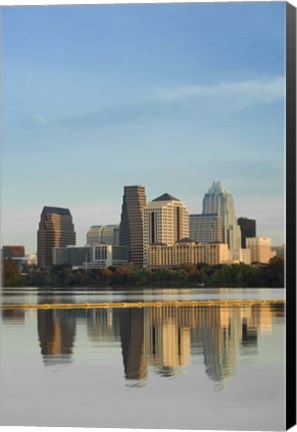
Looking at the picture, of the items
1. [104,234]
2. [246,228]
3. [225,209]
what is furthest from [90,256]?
[246,228]

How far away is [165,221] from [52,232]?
92 cm

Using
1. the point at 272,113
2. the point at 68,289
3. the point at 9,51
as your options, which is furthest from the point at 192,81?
the point at 68,289

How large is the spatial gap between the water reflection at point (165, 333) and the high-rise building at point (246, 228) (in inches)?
21.5

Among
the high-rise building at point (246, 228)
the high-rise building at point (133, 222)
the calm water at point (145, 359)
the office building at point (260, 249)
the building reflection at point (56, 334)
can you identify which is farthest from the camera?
the high-rise building at point (133, 222)

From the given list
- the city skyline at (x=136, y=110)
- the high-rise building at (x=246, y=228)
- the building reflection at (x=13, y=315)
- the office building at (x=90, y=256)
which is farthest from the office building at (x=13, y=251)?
the high-rise building at (x=246, y=228)

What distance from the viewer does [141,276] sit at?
8688 millimetres

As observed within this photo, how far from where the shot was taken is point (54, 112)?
27.2 ft

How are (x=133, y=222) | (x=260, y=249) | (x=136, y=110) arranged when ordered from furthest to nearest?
(x=133, y=222) → (x=136, y=110) → (x=260, y=249)

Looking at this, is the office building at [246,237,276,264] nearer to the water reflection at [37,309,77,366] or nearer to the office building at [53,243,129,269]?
the office building at [53,243,129,269]

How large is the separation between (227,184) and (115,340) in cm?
174

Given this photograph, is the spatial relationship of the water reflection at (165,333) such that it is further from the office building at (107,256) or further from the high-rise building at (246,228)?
the high-rise building at (246,228)

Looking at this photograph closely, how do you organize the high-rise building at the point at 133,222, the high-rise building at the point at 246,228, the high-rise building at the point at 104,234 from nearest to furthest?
the high-rise building at the point at 246,228, the high-rise building at the point at 133,222, the high-rise building at the point at 104,234

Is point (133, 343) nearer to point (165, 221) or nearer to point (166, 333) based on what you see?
point (166, 333)

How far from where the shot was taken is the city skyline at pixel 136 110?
774 cm
